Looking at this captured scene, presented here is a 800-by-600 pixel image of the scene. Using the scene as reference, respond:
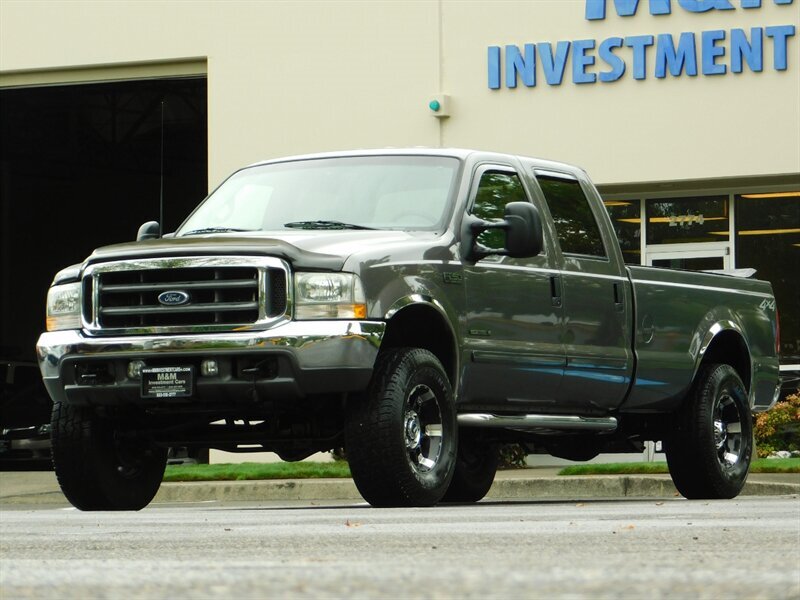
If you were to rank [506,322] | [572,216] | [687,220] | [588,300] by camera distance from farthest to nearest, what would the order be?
[687,220], [572,216], [588,300], [506,322]

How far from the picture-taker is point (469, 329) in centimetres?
980

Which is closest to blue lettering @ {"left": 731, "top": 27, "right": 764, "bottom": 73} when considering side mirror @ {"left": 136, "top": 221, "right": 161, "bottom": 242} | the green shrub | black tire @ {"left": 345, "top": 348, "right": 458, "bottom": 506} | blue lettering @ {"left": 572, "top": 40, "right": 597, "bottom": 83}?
blue lettering @ {"left": 572, "top": 40, "right": 597, "bottom": 83}

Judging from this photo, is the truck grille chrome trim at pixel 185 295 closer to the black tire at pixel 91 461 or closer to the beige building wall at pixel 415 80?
the black tire at pixel 91 461

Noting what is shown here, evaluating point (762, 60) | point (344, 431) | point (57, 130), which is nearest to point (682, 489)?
point (344, 431)

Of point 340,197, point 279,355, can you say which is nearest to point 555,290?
point 340,197

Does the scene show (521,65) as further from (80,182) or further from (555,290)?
(80,182)

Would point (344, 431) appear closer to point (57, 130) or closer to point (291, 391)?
point (291, 391)

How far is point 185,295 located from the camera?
9.20 meters

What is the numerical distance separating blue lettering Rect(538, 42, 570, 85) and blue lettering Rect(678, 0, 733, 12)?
4.94ft

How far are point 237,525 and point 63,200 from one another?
3268 cm

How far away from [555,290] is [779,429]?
10.1 meters

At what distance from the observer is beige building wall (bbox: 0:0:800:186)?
20.6 meters

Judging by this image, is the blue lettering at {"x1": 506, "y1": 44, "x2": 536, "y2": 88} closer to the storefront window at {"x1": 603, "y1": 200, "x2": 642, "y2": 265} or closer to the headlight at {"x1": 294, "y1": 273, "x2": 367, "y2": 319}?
the storefront window at {"x1": 603, "y1": 200, "x2": 642, "y2": 265}

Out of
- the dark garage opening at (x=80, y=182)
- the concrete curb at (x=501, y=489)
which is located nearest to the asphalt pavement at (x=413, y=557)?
the concrete curb at (x=501, y=489)
